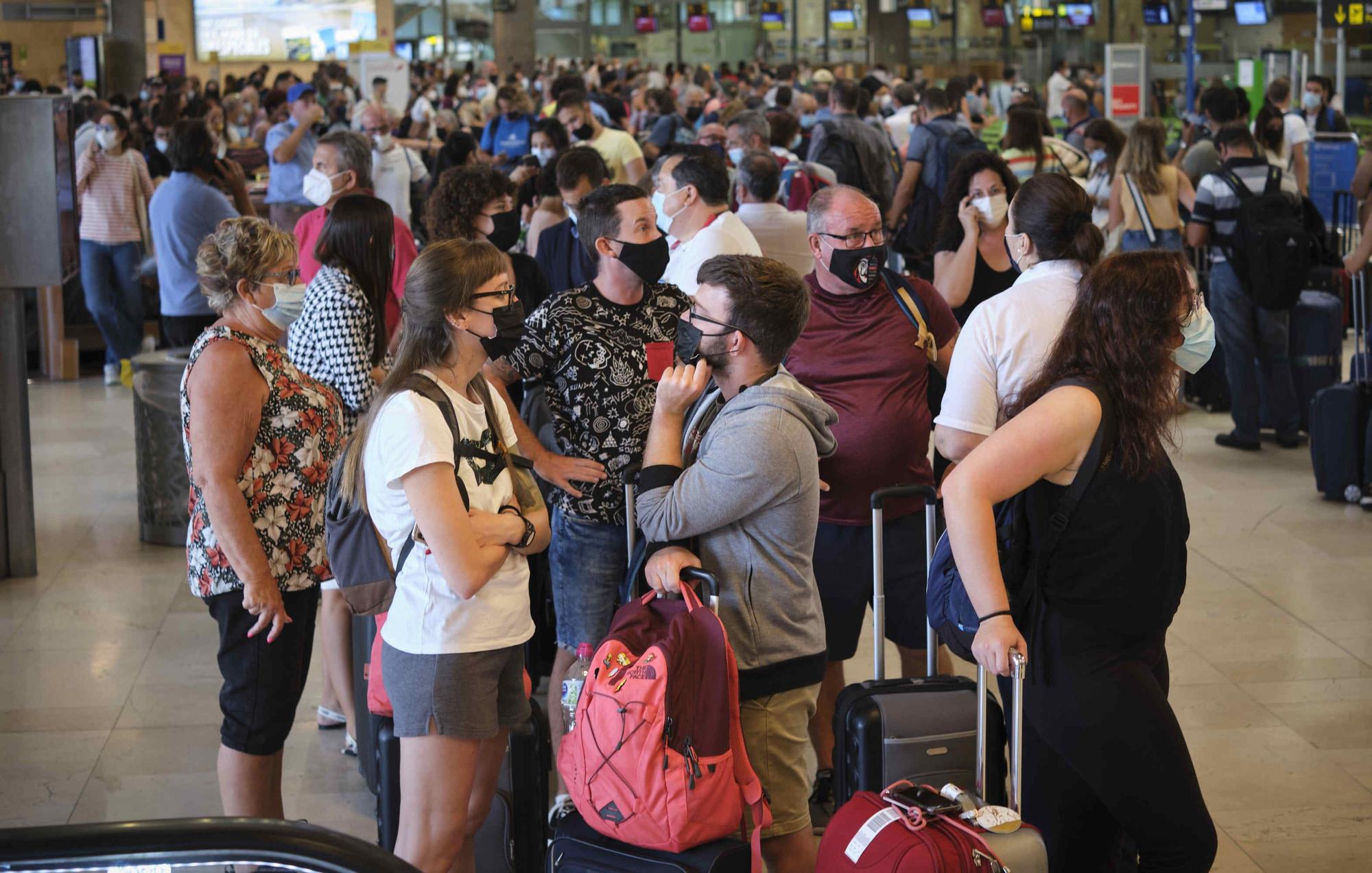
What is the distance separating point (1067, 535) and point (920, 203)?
7.02m

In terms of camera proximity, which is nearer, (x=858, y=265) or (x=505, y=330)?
(x=505, y=330)

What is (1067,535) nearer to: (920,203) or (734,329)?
(734,329)

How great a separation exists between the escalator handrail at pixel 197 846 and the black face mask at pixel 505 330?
4.55 feet

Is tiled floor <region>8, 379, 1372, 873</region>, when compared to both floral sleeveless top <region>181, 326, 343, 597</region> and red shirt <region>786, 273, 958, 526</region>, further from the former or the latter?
red shirt <region>786, 273, 958, 526</region>

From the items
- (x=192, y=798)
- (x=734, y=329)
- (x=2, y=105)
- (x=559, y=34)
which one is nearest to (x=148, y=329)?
(x=2, y=105)

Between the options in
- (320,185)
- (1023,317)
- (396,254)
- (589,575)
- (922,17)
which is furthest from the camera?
(922,17)

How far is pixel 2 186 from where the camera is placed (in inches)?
228

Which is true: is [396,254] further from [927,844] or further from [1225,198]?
[1225,198]

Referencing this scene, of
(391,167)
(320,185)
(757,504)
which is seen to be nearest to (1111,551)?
(757,504)

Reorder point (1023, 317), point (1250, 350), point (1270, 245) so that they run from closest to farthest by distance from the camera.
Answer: point (1023, 317)
point (1270, 245)
point (1250, 350)

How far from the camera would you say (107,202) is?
9461 millimetres

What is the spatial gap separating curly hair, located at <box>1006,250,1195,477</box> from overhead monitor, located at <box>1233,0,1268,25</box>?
21.3 metres

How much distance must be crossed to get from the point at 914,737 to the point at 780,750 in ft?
0.91

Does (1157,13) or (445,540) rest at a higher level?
(1157,13)
